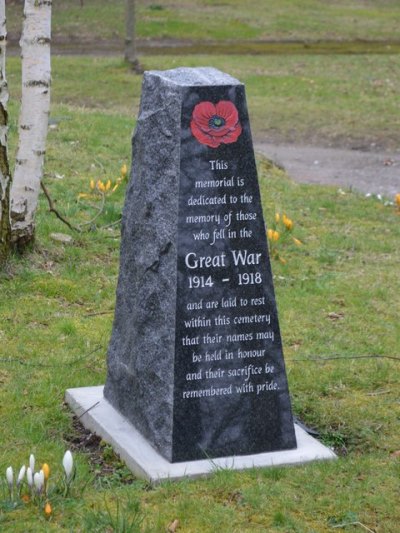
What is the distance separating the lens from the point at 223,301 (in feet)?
17.1

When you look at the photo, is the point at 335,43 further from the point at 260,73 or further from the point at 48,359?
the point at 48,359

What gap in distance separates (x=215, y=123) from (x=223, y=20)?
25.7 m

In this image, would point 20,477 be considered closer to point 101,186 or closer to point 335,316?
point 335,316

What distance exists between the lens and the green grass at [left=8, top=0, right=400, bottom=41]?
2827cm

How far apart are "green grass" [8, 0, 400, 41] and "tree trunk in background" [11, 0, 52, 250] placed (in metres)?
20.2

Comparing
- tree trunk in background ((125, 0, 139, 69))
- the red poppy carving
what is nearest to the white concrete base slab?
the red poppy carving

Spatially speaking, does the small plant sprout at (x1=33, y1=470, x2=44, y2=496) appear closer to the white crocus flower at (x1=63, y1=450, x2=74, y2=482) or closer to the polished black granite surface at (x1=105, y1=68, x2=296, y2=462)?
the white crocus flower at (x1=63, y1=450, x2=74, y2=482)

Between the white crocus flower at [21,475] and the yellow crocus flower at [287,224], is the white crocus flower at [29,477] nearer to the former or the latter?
the white crocus flower at [21,475]

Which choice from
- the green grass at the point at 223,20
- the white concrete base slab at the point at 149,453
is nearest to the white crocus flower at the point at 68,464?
the white concrete base slab at the point at 149,453

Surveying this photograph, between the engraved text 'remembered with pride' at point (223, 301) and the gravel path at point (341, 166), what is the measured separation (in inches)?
284

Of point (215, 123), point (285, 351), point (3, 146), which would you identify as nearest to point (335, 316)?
point (285, 351)

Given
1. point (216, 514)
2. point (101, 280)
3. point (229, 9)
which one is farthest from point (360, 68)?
point (216, 514)

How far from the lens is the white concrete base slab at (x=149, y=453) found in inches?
199

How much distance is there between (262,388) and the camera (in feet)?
17.5
